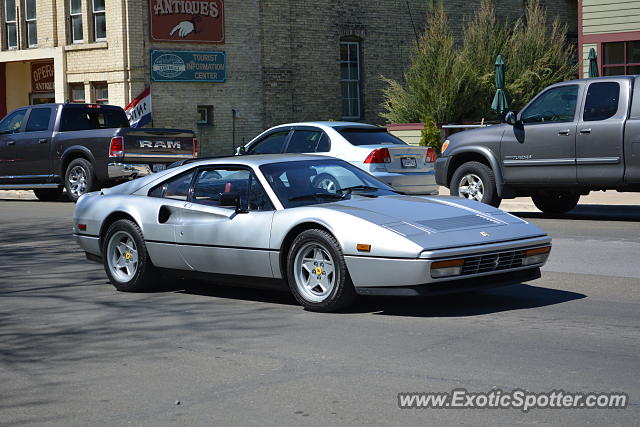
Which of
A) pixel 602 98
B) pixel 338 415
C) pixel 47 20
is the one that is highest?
pixel 47 20

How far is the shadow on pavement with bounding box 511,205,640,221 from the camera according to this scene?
16.0 meters

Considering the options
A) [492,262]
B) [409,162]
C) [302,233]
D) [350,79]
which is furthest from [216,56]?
[492,262]

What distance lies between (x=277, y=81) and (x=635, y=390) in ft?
92.4

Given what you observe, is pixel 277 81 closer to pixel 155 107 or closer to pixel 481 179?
pixel 155 107

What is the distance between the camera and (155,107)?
3047 cm

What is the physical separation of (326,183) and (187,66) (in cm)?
2257

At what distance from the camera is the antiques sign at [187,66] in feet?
100

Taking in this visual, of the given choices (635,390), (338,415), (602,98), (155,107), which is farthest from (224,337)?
(155,107)

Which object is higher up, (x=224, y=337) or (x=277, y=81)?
(x=277, y=81)

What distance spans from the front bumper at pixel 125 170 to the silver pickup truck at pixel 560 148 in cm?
659

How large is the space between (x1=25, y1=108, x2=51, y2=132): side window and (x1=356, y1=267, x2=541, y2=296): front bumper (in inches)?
604

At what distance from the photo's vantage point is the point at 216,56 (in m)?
31.7

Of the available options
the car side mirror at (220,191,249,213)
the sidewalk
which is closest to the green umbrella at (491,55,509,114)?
the sidewalk

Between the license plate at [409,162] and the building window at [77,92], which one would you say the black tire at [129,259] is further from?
the building window at [77,92]
